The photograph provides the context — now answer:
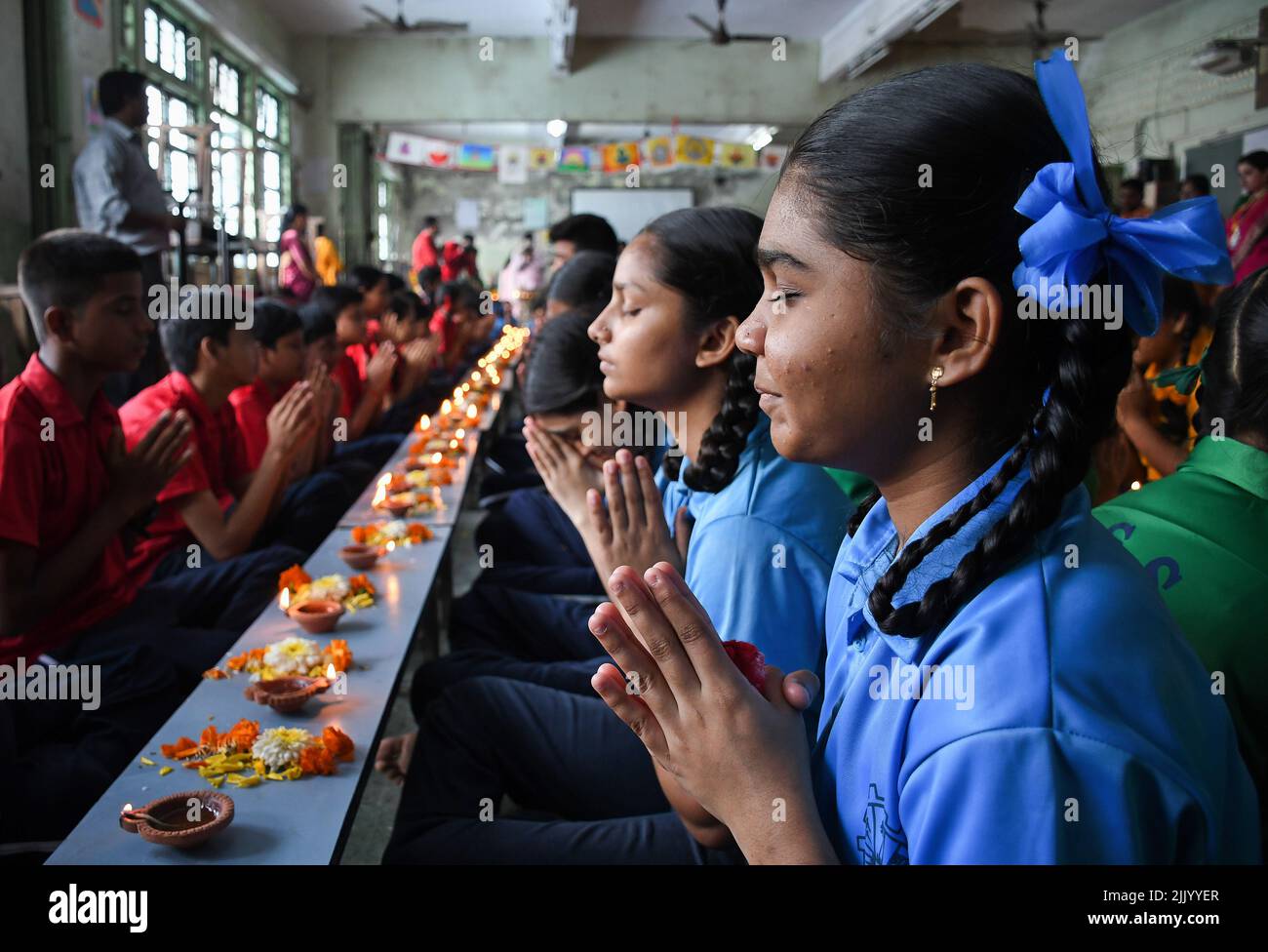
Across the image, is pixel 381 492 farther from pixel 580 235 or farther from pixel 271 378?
pixel 580 235

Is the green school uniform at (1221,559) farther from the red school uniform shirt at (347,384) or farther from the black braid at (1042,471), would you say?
the red school uniform shirt at (347,384)

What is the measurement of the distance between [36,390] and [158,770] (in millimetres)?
1413

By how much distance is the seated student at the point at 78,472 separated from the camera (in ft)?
7.63

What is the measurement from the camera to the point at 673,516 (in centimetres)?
212

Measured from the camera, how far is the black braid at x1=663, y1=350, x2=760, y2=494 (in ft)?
5.55

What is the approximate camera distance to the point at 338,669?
75.4 inches

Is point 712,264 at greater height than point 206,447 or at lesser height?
greater

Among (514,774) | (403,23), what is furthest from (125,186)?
(403,23)

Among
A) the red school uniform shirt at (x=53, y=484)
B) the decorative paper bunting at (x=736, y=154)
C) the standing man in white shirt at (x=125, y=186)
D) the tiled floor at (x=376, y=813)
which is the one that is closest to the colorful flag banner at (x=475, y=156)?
the decorative paper bunting at (x=736, y=154)

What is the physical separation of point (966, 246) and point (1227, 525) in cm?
73

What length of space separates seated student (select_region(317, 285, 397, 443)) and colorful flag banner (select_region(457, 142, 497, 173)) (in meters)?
9.34

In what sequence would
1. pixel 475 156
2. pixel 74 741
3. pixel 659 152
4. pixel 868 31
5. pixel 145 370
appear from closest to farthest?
pixel 74 741 → pixel 145 370 → pixel 868 31 → pixel 659 152 → pixel 475 156

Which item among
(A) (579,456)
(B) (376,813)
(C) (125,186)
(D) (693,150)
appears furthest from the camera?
(D) (693,150)
